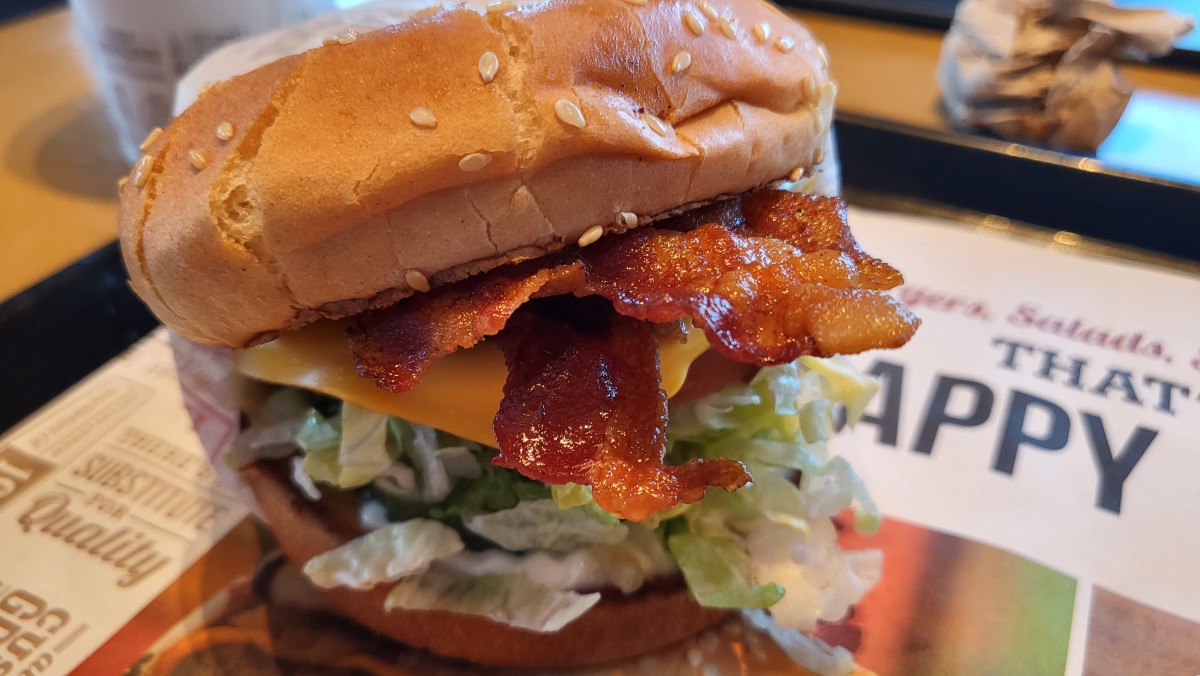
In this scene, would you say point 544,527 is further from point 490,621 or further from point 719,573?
point 719,573

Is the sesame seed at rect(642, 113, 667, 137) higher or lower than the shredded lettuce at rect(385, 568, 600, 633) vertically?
higher

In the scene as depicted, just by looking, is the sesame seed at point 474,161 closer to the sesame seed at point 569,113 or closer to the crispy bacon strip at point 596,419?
the sesame seed at point 569,113

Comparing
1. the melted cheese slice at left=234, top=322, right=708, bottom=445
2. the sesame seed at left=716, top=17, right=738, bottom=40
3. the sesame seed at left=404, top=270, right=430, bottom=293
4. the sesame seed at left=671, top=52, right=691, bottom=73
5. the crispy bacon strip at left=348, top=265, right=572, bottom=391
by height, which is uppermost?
the sesame seed at left=716, top=17, right=738, bottom=40

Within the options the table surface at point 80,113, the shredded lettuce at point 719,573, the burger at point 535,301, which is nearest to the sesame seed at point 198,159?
the burger at point 535,301

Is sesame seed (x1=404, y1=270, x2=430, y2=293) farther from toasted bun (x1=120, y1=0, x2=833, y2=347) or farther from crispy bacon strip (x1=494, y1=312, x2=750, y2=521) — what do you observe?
crispy bacon strip (x1=494, y1=312, x2=750, y2=521)

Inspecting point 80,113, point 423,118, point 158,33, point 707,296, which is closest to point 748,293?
point 707,296

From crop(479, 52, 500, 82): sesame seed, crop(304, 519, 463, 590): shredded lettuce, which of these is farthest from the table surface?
crop(479, 52, 500, 82): sesame seed

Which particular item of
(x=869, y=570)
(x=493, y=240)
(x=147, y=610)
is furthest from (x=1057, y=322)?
(x=147, y=610)

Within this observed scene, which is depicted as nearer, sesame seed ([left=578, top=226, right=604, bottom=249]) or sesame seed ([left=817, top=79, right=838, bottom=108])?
sesame seed ([left=578, top=226, right=604, bottom=249])
